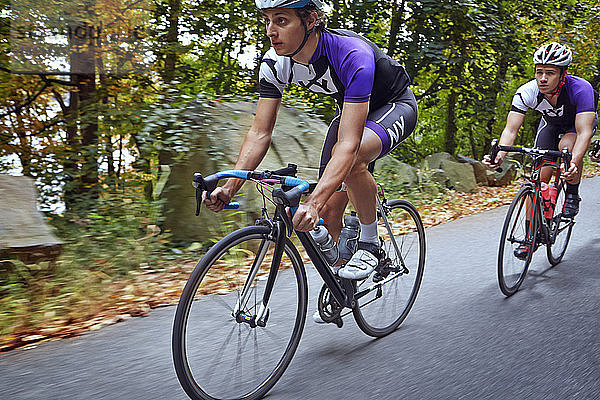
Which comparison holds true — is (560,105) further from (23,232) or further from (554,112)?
(23,232)

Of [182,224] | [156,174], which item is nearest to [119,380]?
[182,224]

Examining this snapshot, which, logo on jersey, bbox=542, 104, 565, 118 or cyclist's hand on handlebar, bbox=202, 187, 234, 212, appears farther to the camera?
logo on jersey, bbox=542, 104, 565, 118

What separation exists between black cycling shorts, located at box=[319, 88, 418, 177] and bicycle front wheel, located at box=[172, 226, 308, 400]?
871 millimetres

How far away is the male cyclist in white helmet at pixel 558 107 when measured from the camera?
16.7 ft

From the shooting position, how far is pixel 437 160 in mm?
11461

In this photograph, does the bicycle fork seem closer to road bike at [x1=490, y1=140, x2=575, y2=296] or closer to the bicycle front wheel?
the bicycle front wheel

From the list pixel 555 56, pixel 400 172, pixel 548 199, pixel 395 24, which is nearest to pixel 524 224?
pixel 548 199

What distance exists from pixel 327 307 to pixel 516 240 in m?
2.37

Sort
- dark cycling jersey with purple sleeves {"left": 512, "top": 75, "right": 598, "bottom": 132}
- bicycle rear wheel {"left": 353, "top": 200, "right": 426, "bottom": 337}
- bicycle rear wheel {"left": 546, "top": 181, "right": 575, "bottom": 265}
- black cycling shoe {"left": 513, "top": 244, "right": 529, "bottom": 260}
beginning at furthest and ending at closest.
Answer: bicycle rear wheel {"left": 546, "top": 181, "right": 575, "bottom": 265}
dark cycling jersey with purple sleeves {"left": 512, "top": 75, "right": 598, "bottom": 132}
black cycling shoe {"left": 513, "top": 244, "right": 529, "bottom": 260}
bicycle rear wheel {"left": 353, "top": 200, "right": 426, "bottom": 337}

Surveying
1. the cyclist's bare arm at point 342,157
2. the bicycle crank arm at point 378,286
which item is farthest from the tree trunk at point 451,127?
the cyclist's bare arm at point 342,157

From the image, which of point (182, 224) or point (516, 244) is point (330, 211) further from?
point (182, 224)

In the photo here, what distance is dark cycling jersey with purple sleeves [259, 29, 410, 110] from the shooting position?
9.89 feet

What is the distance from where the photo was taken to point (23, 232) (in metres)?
4.49

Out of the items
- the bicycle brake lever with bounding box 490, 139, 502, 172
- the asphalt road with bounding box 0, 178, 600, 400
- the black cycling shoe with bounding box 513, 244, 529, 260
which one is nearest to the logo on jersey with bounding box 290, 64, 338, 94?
the asphalt road with bounding box 0, 178, 600, 400
